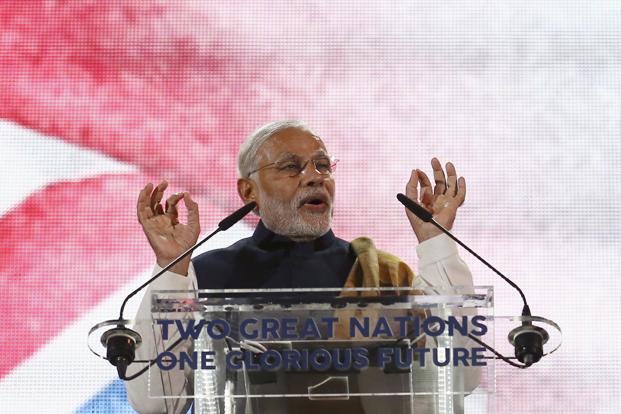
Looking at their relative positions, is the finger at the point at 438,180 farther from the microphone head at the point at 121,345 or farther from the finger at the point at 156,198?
the microphone head at the point at 121,345

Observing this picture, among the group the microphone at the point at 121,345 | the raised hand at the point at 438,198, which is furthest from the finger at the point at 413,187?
the microphone at the point at 121,345

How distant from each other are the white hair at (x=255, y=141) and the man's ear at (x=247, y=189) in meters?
0.01

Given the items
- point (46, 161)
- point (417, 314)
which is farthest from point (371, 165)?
point (417, 314)

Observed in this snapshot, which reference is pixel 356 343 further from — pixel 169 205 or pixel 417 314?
pixel 169 205

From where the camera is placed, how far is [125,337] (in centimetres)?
213

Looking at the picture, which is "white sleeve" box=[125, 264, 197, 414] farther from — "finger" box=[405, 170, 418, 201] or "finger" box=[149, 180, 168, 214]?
"finger" box=[405, 170, 418, 201]

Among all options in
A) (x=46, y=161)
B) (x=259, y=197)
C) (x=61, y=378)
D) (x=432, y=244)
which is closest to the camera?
(x=432, y=244)

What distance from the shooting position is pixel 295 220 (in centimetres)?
292

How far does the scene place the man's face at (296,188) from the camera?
289 centimetres

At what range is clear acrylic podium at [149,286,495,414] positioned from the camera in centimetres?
205

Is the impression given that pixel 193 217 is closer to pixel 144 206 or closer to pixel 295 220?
pixel 144 206

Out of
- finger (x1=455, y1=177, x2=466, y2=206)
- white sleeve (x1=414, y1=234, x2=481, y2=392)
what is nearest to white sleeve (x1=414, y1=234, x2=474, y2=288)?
white sleeve (x1=414, y1=234, x2=481, y2=392)

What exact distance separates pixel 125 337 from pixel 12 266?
4.40 ft

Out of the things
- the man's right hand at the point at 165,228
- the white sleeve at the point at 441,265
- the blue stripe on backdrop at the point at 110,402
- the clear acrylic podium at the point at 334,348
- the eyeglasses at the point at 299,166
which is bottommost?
the clear acrylic podium at the point at 334,348
